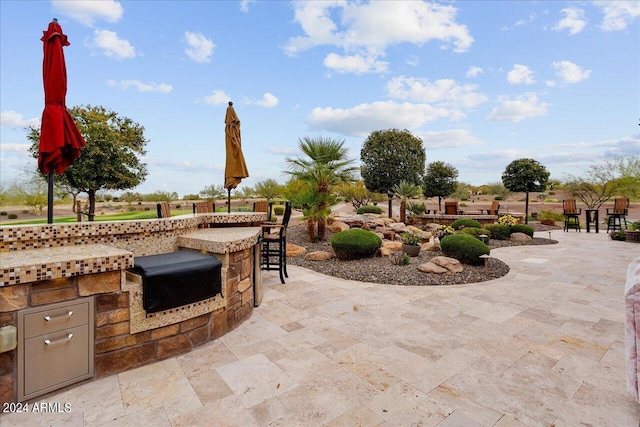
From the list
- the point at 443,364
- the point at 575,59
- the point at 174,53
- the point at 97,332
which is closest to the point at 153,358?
the point at 97,332

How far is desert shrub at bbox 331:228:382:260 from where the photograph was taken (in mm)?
6547

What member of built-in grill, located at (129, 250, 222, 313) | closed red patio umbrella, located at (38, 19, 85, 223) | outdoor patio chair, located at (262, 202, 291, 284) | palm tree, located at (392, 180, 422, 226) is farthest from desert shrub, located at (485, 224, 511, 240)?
closed red patio umbrella, located at (38, 19, 85, 223)

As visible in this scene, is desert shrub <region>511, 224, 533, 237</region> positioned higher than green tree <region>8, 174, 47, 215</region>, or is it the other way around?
green tree <region>8, 174, 47, 215</region>

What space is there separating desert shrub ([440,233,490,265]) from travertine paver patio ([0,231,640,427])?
1.89 m

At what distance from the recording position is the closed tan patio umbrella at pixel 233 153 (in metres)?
4.85

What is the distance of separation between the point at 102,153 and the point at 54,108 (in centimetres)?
1249

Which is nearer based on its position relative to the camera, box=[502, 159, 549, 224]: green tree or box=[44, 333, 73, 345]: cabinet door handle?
box=[44, 333, 73, 345]: cabinet door handle

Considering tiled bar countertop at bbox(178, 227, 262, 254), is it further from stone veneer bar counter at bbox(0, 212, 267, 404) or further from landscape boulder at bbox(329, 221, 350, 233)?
landscape boulder at bbox(329, 221, 350, 233)

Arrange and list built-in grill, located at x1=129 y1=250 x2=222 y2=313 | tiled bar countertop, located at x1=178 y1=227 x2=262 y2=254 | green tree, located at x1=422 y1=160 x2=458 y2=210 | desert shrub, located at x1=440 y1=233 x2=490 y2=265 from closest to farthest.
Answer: built-in grill, located at x1=129 y1=250 x2=222 y2=313 < tiled bar countertop, located at x1=178 y1=227 x2=262 y2=254 < desert shrub, located at x1=440 y1=233 x2=490 y2=265 < green tree, located at x1=422 y1=160 x2=458 y2=210

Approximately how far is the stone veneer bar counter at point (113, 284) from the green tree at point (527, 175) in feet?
55.2

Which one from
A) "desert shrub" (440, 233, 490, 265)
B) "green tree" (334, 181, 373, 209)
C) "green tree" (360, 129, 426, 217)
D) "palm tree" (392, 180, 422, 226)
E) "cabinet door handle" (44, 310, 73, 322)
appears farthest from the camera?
"green tree" (334, 181, 373, 209)

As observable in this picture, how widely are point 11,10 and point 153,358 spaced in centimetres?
534

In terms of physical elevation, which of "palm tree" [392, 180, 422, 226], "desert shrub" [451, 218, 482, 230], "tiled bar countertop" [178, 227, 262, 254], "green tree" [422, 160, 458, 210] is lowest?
"desert shrub" [451, 218, 482, 230]

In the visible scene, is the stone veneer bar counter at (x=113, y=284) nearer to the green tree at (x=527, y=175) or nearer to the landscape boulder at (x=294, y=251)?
the landscape boulder at (x=294, y=251)
